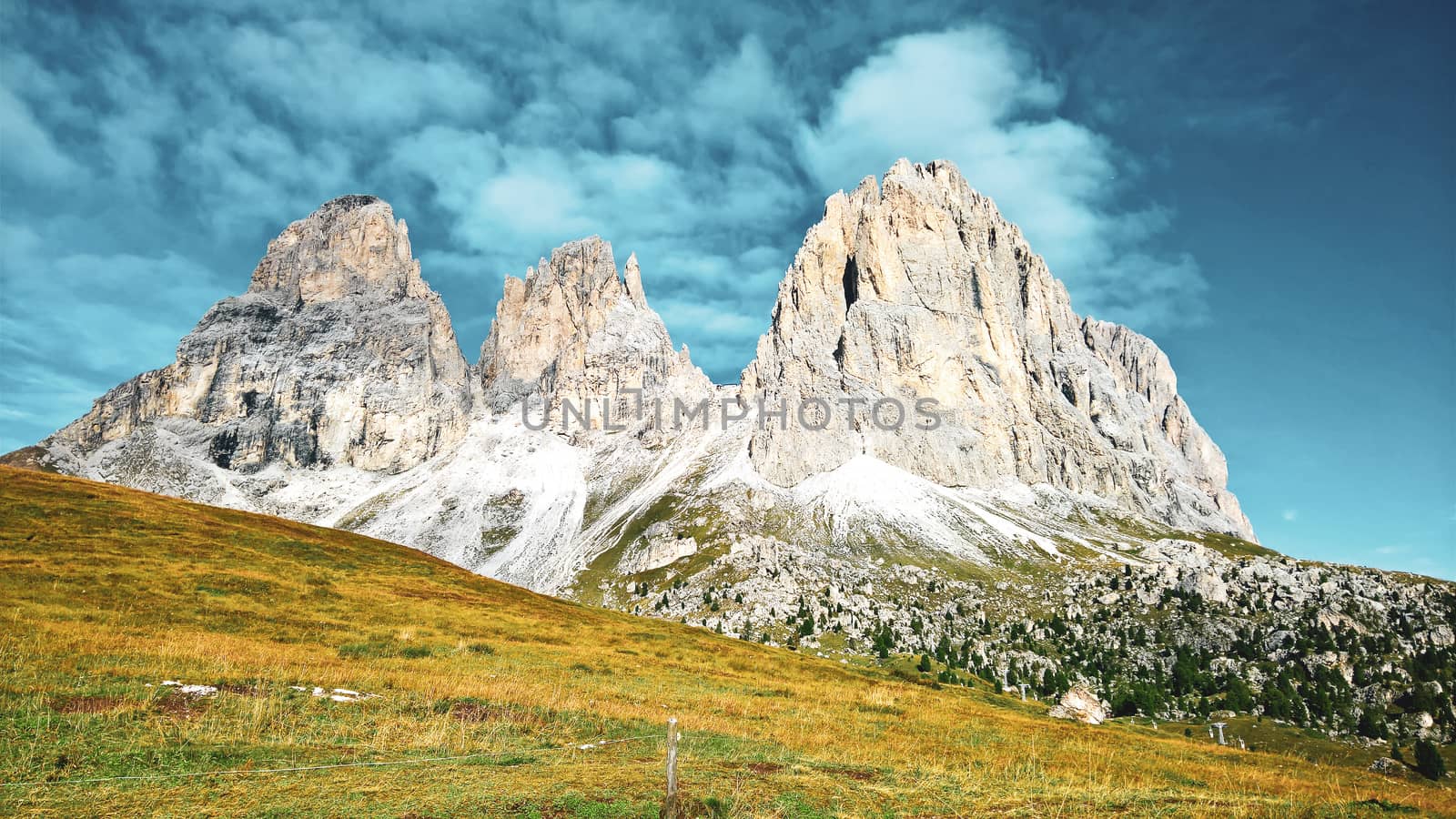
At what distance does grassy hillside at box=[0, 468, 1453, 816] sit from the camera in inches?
671

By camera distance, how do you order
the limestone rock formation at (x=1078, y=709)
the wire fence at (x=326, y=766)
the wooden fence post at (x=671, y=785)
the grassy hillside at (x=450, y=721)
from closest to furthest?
the wooden fence post at (x=671, y=785) < the wire fence at (x=326, y=766) < the grassy hillside at (x=450, y=721) < the limestone rock formation at (x=1078, y=709)

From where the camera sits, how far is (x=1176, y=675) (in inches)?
5271

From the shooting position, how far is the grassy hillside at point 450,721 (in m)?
17.0

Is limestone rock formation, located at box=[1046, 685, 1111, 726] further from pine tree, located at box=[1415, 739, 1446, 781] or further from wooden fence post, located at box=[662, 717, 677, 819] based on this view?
wooden fence post, located at box=[662, 717, 677, 819]

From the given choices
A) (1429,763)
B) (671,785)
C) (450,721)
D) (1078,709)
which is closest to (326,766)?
(450,721)

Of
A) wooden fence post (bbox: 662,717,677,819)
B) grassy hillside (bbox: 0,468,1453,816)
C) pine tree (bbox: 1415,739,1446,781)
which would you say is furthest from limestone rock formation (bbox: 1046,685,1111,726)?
wooden fence post (bbox: 662,717,677,819)

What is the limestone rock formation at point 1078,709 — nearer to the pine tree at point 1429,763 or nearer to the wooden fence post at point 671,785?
the pine tree at point 1429,763

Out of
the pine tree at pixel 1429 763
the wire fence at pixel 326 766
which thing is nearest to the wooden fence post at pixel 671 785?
the wire fence at pixel 326 766

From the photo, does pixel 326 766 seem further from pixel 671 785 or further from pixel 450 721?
pixel 671 785

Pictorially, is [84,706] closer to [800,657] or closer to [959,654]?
[800,657]

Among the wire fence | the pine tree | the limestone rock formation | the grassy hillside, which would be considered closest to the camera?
the wire fence

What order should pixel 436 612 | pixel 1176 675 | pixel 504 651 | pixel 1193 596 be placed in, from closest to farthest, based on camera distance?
1. pixel 504 651
2. pixel 436 612
3. pixel 1176 675
4. pixel 1193 596

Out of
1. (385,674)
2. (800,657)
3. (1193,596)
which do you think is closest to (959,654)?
(1193,596)

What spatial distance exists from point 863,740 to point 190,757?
2300 cm
